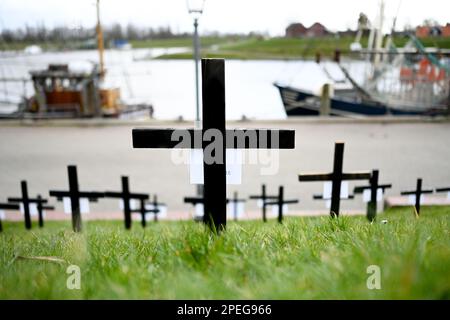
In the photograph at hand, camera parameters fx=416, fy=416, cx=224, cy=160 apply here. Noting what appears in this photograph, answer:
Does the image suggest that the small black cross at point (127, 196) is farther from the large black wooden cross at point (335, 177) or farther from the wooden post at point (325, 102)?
the wooden post at point (325, 102)

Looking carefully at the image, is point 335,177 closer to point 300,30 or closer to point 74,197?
point 300,30

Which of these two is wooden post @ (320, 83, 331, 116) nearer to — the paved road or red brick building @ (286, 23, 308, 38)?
the paved road

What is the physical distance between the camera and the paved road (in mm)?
6625

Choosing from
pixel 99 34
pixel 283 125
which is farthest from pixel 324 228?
pixel 99 34

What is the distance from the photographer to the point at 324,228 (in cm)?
239

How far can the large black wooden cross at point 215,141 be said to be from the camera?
233 cm

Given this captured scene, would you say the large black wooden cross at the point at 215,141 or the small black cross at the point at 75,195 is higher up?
the large black wooden cross at the point at 215,141

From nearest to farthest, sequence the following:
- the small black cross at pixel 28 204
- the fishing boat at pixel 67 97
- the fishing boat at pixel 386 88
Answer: the small black cross at pixel 28 204 < the fishing boat at pixel 386 88 < the fishing boat at pixel 67 97

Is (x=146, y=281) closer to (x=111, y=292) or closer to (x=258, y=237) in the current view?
(x=111, y=292)

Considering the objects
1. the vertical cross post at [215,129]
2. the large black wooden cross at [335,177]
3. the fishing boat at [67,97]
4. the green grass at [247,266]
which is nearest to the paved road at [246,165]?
the large black wooden cross at [335,177]

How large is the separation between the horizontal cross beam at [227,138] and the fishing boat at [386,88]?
5.58 meters

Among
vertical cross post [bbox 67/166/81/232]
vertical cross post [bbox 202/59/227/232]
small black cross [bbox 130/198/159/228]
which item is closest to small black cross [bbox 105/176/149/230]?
small black cross [bbox 130/198/159/228]

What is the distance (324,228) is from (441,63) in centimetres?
667

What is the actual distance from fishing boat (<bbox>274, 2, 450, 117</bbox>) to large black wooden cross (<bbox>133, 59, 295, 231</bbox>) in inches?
222
